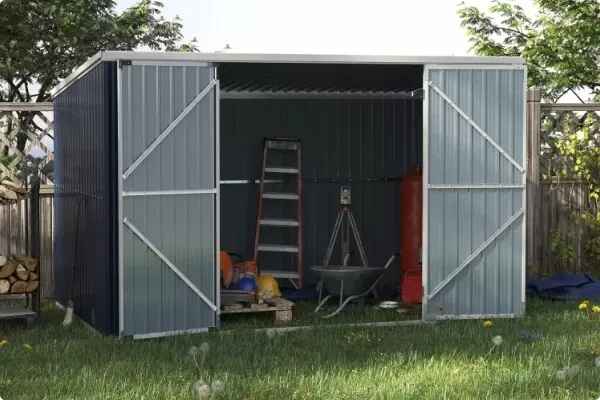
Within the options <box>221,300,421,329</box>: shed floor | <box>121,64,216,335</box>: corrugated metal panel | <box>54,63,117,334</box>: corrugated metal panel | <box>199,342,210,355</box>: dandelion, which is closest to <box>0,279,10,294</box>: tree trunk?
<box>54,63,117,334</box>: corrugated metal panel

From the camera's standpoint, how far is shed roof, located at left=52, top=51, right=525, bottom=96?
793cm

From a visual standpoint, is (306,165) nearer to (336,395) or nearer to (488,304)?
(488,304)

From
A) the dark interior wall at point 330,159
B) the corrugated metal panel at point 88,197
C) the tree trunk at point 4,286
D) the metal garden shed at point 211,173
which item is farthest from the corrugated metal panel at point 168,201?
the dark interior wall at point 330,159

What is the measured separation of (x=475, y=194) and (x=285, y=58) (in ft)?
7.25

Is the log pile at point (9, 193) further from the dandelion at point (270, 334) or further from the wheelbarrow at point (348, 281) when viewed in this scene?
the wheelbarrow at point (348, 281)

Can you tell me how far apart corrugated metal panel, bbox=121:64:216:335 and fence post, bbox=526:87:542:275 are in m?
4.34

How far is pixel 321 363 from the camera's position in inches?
271

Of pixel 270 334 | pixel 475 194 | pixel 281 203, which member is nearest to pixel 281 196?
pixel 281 203

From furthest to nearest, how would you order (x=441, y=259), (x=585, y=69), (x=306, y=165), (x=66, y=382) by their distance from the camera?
(x=585, y=69) → (x=306, y=165) → (x=441, y=259) → (x=66, y=382)

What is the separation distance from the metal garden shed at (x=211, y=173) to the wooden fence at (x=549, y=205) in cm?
158

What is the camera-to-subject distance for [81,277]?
29.9ft

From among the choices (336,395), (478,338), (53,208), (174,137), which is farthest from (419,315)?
(53,208)

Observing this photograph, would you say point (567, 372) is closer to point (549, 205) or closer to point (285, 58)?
point (285, 58)

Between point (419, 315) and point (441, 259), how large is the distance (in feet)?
2.30
